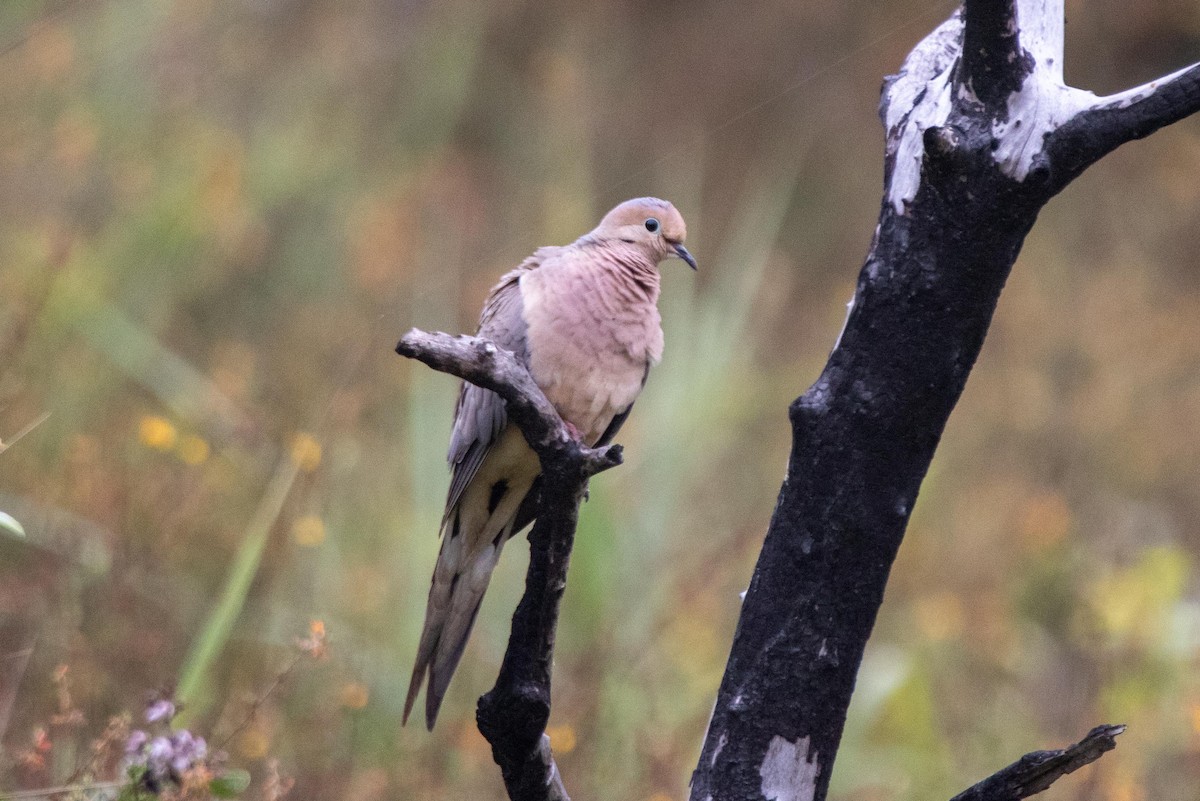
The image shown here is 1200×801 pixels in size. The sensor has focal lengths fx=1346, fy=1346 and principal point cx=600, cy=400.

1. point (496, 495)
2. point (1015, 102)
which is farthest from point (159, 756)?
point (1015, 102)

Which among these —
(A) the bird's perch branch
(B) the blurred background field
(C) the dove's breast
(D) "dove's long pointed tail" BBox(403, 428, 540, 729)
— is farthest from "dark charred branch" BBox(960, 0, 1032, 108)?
(B) the blurred background field

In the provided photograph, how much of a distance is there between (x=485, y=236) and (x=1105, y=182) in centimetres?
337

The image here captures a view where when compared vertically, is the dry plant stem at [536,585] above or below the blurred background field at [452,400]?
below

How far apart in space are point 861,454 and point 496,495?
103 centimetres

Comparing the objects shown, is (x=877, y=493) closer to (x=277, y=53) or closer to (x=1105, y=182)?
(x=277, y=53)

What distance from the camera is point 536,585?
1.72m

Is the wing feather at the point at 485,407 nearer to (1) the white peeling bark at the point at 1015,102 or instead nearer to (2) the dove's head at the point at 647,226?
(2) the dove's head at the point at 647,226

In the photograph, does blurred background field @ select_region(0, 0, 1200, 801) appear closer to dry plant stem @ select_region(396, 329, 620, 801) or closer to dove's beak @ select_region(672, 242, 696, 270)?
dove's beak @ select_region(672, 242, 696, 270)

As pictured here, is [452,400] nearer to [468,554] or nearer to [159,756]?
[468,554]

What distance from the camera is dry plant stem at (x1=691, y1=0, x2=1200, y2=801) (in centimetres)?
170

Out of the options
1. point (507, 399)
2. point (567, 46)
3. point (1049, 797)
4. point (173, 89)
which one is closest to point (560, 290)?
point (507, 399)

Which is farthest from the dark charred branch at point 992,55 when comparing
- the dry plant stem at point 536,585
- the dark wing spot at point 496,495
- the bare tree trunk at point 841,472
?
the dark wing spot at point 496,495

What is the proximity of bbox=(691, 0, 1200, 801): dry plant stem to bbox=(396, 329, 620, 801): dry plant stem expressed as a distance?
234 mm

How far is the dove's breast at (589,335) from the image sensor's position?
2.45 metres
